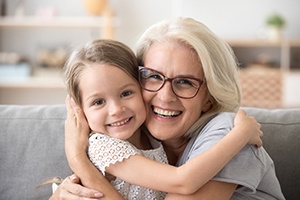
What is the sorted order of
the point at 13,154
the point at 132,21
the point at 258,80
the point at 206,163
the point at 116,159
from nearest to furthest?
the point at 206,163
the point at 116,159
the point at 13,154
the point at 258,80
the point at 132,21

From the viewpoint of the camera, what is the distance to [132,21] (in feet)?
20.2

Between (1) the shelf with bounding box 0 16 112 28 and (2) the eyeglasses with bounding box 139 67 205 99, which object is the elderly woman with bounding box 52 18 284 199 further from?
(1) the shelf with bounding box 0 16 112 28

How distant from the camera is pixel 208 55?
1.71 metres

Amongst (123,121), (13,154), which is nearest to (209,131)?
(123,121)

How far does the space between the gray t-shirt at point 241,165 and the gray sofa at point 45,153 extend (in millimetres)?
324

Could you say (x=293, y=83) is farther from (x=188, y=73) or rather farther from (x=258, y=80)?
(x=188, y=73)

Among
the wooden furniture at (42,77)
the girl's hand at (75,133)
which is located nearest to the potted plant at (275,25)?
the wooden furniture at (42,77)

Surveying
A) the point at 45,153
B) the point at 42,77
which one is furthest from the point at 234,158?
the point at 42,77

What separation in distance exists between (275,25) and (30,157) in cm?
416

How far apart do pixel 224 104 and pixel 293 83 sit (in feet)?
13.4

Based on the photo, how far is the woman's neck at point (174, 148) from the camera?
75.1 inches

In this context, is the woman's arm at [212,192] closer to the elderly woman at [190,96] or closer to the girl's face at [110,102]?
the elderly woman at [190,96]

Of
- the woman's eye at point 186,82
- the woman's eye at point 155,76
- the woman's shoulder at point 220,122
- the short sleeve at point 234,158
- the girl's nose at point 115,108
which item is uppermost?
the woman's eye at point 155,76

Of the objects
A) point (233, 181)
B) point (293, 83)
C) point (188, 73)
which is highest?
point (188, 73)
